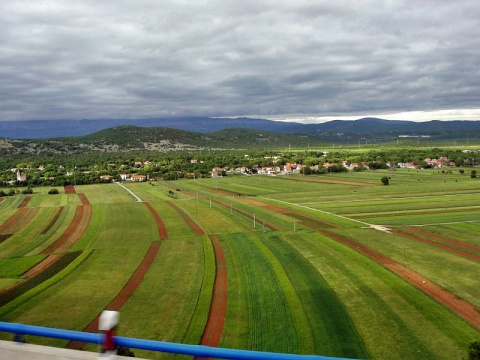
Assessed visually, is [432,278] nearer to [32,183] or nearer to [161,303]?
[161,303]

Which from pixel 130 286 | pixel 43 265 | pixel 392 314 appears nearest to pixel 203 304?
pixel 130 286

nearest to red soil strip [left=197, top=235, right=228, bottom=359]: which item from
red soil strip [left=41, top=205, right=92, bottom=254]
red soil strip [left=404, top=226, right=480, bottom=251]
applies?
red soil strip [left=41, top=205, right=92, bottom=254]

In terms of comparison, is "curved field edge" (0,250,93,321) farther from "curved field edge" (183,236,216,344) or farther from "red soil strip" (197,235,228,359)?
"red soil strip" (197,235,228,359)

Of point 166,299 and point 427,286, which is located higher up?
point 427,286

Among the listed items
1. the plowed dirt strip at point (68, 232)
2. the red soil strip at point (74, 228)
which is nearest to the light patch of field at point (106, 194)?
the red soil strip at point (74, 228)

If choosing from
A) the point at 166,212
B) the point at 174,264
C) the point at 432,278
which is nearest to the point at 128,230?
the point at 166,212

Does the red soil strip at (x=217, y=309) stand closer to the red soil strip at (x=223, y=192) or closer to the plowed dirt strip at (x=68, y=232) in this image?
the plowed dirt strip at (x=68, y=232)

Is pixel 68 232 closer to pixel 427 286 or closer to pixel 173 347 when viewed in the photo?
pixel 427 286
